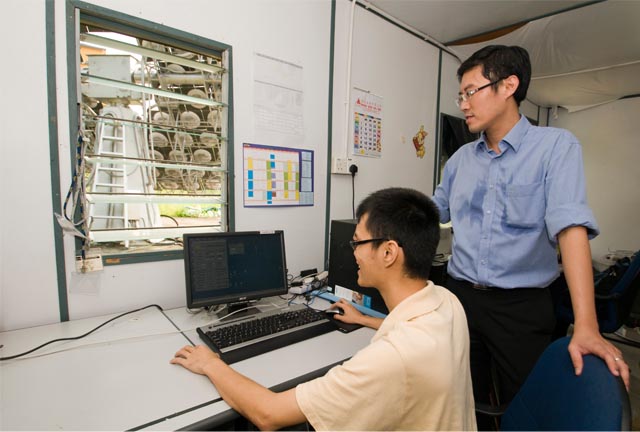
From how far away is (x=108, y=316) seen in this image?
55.9 inches

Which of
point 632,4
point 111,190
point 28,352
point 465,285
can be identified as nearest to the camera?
point 28,352

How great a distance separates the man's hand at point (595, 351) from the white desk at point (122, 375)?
0.66 metres

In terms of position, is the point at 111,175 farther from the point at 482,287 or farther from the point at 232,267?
the point at 482,287

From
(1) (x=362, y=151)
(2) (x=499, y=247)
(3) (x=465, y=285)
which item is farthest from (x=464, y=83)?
(1) (x=362, y=151)

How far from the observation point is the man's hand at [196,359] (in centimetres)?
100

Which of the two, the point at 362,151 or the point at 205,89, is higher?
the point at 205,89

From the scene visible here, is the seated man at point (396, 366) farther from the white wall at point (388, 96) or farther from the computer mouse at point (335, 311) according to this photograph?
the white wall at point (388, 96)

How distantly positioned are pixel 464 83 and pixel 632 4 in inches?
71.0

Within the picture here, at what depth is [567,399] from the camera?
2.54 ft

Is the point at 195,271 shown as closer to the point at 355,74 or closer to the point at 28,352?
the point at 28,352

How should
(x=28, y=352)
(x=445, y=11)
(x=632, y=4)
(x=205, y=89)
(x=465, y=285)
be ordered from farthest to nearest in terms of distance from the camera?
(x=445, y=11)
(x=632, y=4)
(x=205, y=89)
(x=465, y=285)
(x=28, y=352)

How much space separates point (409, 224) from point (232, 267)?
0.91 meters

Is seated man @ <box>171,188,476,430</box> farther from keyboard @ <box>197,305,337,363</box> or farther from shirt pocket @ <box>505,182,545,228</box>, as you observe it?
shirt pocket @ <box>505,182,545,228</box>

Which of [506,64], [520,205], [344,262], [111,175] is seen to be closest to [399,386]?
[520,205]
